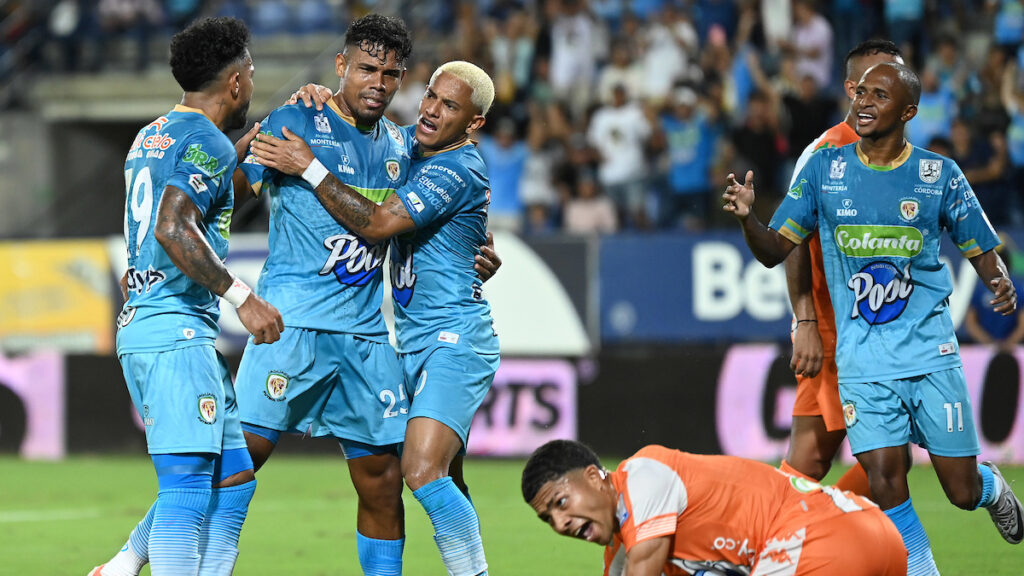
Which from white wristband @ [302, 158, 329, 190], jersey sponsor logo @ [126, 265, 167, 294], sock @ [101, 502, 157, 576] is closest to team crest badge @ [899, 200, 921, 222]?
white wristband @ [302, 158, 329, 190]

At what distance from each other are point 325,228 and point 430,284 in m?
0.53

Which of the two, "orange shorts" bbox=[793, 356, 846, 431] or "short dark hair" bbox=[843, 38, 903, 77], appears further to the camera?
"short dark hair" bbox=[843, 38, 903, 77]

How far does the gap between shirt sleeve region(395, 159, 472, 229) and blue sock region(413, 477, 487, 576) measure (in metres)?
1.14

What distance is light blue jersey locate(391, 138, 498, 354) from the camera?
600 centimetres

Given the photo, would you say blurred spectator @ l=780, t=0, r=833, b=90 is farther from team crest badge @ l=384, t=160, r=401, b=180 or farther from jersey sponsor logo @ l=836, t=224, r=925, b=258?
team crest badge @ l=384, t=160, r=401, b=180

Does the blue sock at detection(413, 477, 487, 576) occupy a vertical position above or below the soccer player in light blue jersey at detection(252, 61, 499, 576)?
below

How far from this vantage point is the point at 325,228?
592 cm

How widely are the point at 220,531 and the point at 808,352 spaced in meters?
2.83

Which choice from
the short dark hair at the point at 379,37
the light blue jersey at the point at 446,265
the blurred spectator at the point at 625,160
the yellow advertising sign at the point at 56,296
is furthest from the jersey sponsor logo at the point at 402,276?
the blurred spectator at the point at 625,160

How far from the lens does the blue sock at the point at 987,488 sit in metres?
6.29

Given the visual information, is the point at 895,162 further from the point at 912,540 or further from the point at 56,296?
the point at 56,296

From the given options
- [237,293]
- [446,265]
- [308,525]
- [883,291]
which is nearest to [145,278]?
[237,293]

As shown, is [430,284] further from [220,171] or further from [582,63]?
[582,63]

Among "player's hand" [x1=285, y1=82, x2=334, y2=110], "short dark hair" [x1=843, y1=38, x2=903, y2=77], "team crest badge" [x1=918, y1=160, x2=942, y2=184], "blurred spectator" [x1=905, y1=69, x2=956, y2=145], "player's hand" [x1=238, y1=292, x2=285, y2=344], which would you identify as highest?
"blurred spectator" [x1=905, y1=69, x2=956, y2=145]
